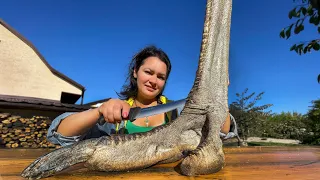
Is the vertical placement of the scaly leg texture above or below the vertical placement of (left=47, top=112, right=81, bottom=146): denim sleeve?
below

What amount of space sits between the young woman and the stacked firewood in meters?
6.13

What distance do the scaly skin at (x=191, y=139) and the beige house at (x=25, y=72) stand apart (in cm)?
1078

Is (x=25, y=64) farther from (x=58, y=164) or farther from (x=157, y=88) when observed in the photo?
(x=58, y=164)

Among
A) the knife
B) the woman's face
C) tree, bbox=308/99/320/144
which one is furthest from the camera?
tree, bbox=308/99/320/144

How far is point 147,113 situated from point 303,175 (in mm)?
681

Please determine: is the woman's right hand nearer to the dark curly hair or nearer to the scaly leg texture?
the scaly leg texture

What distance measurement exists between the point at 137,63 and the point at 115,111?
112 centimetres

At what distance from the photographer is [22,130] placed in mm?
7980

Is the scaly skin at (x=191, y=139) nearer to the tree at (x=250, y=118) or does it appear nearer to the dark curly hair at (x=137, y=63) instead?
the dark curly hair at (x=137, y=63)

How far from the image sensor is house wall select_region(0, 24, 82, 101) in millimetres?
10727

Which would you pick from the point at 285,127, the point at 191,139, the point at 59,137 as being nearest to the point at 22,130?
the point at 59,137

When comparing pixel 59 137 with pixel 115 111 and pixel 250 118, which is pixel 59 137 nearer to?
pixel 115 111

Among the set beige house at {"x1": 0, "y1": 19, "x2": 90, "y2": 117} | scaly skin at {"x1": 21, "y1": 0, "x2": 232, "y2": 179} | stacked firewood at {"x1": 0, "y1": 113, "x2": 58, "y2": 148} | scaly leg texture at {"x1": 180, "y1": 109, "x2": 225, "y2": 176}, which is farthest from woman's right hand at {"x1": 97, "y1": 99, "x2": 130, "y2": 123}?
beige house at {"x1": 0, "y1": 19, "x2": 90, "y2": 117}

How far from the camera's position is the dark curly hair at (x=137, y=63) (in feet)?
7.39
